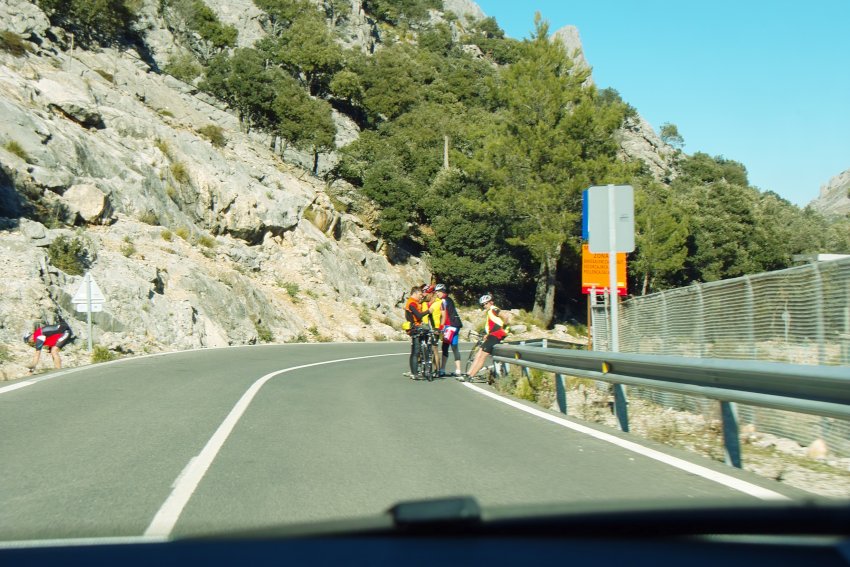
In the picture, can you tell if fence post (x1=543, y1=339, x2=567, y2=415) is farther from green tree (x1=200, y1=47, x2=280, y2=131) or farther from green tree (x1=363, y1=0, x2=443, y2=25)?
green tree (x1=363, y1=0, x2=443, y2=25)

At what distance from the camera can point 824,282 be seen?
8.56 meters

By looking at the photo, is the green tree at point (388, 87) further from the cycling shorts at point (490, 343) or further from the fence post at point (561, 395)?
the fence post at point (561, 395)

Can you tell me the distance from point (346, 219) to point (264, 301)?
18.2 metres

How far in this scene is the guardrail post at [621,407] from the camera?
9.34 m

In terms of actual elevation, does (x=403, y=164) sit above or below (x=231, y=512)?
above

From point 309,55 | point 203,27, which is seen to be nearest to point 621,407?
point 309,55

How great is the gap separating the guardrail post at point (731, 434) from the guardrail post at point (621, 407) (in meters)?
2.24

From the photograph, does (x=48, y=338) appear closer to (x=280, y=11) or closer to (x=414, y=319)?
(x=414, y=319)

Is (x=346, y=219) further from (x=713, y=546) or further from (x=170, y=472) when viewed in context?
(x=713, y=546)

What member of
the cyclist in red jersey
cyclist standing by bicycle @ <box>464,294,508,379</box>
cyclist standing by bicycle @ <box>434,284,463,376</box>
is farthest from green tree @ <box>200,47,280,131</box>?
cyclist standing by bicycle @ <box>464,294,508,379</box>

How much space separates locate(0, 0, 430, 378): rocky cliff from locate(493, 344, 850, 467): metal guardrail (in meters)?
14.1

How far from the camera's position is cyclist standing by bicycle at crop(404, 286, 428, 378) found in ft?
53.9

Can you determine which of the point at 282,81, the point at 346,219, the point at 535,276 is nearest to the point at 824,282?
the point at 346,219

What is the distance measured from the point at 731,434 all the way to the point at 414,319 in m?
10.0
